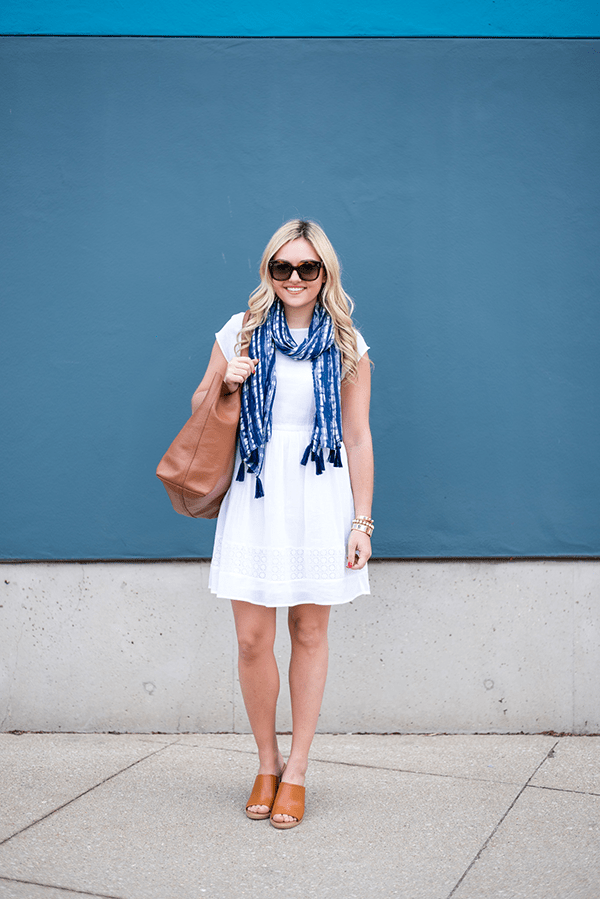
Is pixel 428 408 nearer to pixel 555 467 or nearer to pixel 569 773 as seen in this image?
pixel 555 467

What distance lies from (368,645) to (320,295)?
1.80 meters

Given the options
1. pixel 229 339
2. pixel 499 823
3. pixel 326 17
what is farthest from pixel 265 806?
pixel 326 17

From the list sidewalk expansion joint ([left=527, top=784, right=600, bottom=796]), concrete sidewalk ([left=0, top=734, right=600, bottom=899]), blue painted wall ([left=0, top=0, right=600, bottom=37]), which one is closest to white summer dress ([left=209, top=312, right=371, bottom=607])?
concrete sidewalk ([left=0, top=734, right=600, bottom=899])

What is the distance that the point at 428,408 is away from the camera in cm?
366

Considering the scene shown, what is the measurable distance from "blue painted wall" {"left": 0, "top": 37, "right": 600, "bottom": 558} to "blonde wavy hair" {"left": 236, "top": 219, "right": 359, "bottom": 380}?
2.97 ft

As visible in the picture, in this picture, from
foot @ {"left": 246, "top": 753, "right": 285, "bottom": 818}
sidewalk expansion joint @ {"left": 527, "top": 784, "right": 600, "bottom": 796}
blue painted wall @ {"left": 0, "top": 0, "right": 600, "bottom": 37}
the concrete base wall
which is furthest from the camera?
the concrete base wall

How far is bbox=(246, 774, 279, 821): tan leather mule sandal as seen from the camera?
9.10 ft

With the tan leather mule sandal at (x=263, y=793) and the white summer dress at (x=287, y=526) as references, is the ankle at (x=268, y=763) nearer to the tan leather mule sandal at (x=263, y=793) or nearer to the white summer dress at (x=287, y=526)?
the tan leather mule sandal at (x=263, y=793)

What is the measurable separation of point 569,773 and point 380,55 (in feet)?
11.1

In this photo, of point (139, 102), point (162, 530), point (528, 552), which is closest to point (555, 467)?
point (528, 552)

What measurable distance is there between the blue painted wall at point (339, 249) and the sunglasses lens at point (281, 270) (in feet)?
3.28

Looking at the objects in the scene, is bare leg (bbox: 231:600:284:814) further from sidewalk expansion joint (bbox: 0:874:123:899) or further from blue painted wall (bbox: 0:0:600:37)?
blue painted wall (bbox: 0:0:600:37)

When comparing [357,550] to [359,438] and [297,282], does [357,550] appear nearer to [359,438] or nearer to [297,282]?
[359,438]

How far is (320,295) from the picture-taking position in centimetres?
279
